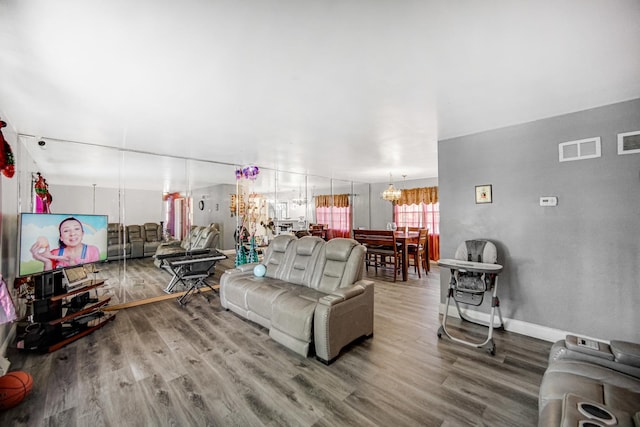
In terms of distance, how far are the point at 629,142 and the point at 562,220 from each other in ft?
2.86

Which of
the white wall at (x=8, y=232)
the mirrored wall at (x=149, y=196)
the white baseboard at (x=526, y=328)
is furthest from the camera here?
the mirrored wall at (x=149, y=196)

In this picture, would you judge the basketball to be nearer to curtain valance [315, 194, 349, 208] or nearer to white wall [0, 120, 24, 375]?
white wall [0, 120, 24, 375]

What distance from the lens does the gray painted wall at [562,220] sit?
7.88ft

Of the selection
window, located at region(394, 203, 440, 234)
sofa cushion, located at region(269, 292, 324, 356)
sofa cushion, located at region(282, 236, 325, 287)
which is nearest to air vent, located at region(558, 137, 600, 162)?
sofa cushion, located at region(282, 236, 325, 287)

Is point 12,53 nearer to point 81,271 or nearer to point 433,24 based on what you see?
point 81,271

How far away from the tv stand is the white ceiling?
6.19 feet

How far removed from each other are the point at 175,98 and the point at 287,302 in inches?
89.9

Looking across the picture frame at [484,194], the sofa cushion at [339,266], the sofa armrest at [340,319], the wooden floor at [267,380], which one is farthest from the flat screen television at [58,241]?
the picture frame at [484,194]

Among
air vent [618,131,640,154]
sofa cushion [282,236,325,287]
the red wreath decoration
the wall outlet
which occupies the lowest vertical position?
sofa cushion [282,236,325,287]

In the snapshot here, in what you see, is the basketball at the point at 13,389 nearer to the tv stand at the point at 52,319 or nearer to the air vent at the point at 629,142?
the tv stand at the point at 52,319

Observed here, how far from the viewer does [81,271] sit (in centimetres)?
319

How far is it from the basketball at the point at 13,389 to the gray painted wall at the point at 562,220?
4393mm

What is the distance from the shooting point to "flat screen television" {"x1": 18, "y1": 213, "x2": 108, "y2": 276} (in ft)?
7.97

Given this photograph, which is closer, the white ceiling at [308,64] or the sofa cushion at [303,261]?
the white ceiling at [308,64]
